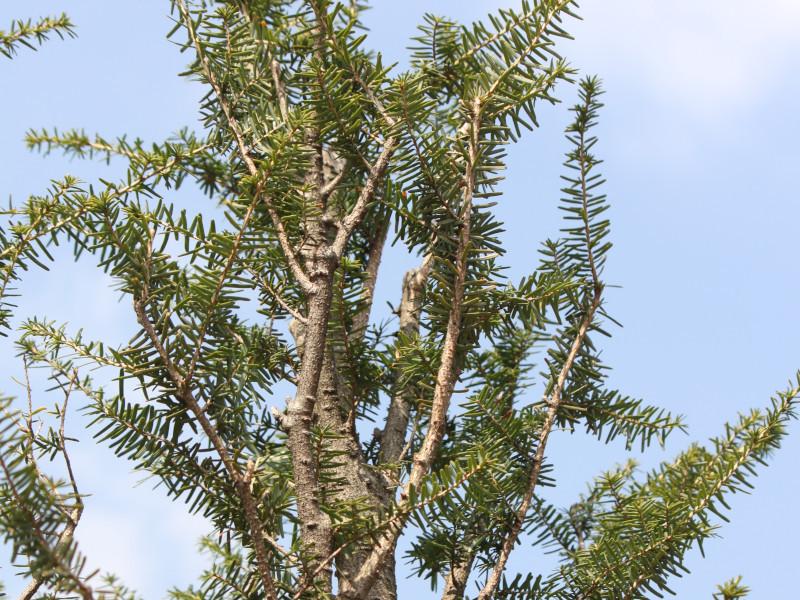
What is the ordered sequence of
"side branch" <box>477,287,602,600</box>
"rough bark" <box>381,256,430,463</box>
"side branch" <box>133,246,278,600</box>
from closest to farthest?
"side branch" <box>133,246,278,600</box>
"side branch" <box>477,287,602,600</box>
"rough bark" <box>381,256,430,463</box>

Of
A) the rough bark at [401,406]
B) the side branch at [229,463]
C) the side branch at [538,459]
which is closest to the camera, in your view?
the side branch at [229,463]

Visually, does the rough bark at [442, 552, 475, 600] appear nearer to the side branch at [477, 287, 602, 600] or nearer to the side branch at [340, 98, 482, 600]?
the side branch at [477, 287, 602, 600]

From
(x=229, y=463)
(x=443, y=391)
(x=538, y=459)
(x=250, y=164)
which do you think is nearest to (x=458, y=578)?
(x=538, y=459)

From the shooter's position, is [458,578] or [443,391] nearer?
[443,391]

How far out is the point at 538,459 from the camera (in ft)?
3.71

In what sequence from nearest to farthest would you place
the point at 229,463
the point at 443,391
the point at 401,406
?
1. the point at 229,463
2. the point at 443,391
3. the point at 401,406

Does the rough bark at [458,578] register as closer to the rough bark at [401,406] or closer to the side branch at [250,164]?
the rough bark at [401,406]

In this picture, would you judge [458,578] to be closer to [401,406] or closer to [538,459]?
[538,459]

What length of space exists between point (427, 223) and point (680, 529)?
55cm

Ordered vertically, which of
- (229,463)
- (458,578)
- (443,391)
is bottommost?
(229,463)

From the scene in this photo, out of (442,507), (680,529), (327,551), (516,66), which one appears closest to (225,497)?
(327,551)

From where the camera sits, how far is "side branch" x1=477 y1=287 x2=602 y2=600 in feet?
3.47

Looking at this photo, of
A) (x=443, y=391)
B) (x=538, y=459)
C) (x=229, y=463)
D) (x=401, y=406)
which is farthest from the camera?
(x=401, y=406)

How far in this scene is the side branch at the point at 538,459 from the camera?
1058 millimetres
